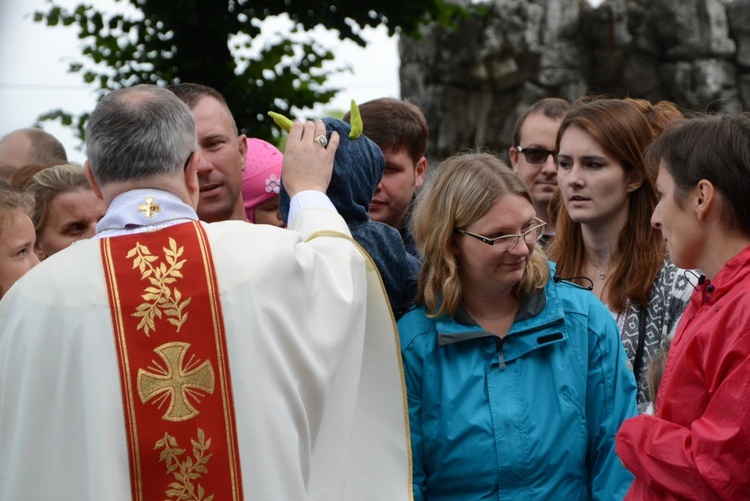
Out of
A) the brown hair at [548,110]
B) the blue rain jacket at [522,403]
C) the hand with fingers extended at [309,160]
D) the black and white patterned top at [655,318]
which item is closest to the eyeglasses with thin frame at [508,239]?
the blue rain jacket at [522,403]

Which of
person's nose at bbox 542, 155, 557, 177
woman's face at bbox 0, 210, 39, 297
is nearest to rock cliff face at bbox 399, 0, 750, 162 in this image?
person's nose at bbox 542, 155, 557, 177

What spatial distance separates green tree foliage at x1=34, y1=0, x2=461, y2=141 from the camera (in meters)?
10.3

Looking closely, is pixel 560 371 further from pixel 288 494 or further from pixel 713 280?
pixel 288 494

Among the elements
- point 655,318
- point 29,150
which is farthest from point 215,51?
point 655,318

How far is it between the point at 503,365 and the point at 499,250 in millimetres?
371

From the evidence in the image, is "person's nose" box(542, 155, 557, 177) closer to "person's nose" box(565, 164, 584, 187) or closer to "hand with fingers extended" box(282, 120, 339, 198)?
"person's nose" box(565, 164, 584, 187)

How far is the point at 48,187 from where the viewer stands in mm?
4711

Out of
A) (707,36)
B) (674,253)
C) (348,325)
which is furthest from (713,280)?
(707,36)

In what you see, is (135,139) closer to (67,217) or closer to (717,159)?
(717,159)

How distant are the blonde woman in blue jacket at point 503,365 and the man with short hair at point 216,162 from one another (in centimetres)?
97

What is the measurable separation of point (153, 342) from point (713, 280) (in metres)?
1.60

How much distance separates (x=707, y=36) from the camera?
52.5 feet

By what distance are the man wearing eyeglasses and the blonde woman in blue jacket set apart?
1.93 meters

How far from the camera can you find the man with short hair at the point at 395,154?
14.6ft
